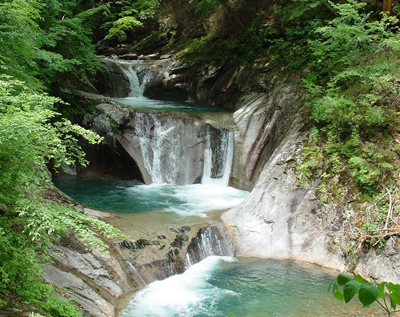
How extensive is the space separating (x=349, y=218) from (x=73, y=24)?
10528 mm

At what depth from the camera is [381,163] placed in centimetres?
795

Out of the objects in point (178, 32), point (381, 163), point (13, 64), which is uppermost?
point (178, 32)

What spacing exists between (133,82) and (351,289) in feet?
58.0

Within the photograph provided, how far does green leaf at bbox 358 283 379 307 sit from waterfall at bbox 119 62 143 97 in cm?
1741

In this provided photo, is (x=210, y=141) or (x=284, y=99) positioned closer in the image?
(x=284, y=99)

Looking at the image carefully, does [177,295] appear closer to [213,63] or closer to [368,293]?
[368,293]

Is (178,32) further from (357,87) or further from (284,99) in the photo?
(357,87)

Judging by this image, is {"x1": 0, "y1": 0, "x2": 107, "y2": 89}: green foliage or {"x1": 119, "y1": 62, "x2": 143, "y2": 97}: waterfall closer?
{"x1": 0, "y1": 0, "x2": 107, "y2": 89}: green foliage

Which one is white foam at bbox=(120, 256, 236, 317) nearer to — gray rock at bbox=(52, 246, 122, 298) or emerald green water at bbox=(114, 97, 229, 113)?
gray rock at bbox=(52, 246, 122, 298)

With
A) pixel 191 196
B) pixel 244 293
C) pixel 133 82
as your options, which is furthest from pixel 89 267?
pixel 133 82

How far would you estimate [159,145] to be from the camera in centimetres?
1304

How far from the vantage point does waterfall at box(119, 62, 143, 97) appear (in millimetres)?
17953

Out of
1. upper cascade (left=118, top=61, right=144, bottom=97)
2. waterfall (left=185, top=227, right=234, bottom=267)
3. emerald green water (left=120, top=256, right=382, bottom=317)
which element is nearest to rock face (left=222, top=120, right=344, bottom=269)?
waterfall (left=185, top=227, right=234, bottom=267)

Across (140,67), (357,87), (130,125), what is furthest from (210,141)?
(140,67)
